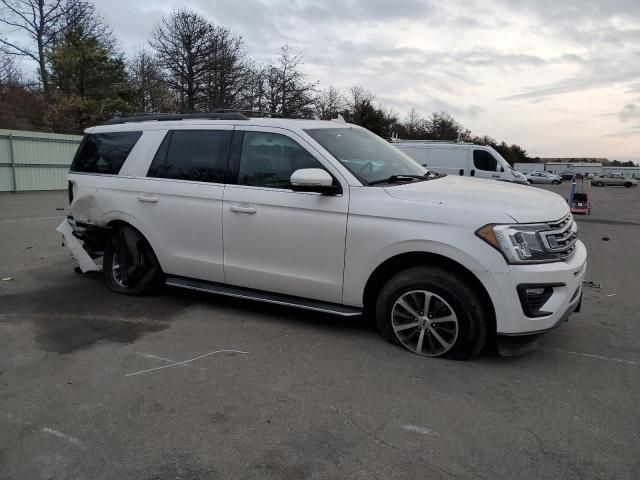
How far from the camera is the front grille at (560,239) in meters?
3.68

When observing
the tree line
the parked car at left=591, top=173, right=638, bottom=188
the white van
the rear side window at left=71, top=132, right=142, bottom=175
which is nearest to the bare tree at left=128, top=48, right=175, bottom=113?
the tree line

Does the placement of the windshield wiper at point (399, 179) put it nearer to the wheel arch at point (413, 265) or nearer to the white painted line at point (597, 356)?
the wheel arch at point (413, 265)

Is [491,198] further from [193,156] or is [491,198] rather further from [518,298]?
[193,156]

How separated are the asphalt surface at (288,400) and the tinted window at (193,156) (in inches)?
53.9

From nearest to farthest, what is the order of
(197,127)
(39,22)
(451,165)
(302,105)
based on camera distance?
(197,127)
(451,165)
(39,22)
(302,105)

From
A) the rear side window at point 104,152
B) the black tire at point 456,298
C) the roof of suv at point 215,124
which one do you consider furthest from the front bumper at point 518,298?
the rear side window at point 104,152

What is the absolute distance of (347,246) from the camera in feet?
13.6

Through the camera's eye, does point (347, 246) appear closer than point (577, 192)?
Yes


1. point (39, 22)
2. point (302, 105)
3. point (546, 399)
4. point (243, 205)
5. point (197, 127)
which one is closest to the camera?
point (546, 399)

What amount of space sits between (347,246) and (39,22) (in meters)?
37.1

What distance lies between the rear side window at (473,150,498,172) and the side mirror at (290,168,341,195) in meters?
14.7

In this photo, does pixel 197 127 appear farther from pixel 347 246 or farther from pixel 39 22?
pixel 39 22

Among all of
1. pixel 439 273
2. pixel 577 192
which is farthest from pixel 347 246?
pixel 577 192

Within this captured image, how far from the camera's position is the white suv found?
12.1ft
